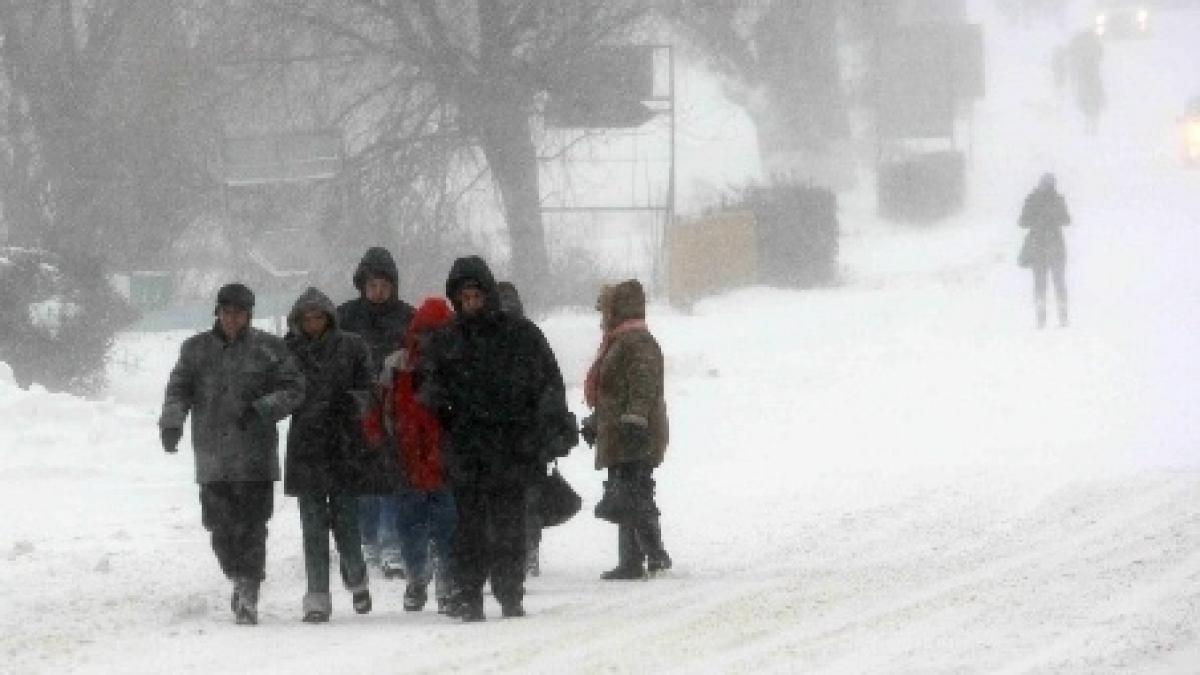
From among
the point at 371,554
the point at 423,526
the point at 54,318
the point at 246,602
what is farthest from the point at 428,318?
the point at 54,318

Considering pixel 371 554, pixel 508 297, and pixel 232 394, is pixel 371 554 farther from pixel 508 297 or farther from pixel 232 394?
pixel 232 394

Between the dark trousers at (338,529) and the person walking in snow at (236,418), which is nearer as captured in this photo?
the person walking in snow at (236,418)

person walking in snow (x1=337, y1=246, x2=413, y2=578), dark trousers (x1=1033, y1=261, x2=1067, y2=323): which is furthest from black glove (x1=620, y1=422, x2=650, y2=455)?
dark trousers (x1=1033, y1=261, x2=1067, y2=323)

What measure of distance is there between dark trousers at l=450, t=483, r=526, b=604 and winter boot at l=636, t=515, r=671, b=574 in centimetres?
168

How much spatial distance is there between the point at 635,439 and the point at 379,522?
1.32m

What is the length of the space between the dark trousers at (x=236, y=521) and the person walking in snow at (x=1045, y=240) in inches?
783

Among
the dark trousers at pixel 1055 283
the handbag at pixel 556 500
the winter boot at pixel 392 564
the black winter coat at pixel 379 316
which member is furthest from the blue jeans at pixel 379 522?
the dark trousers at pixel 1055 283

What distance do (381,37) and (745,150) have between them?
1392 inches

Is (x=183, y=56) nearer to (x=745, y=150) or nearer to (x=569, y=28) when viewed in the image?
(x=569, y=28)

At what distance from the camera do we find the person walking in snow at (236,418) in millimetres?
12336

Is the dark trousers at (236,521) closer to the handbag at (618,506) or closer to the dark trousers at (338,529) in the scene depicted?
the dark trousers at (338,529)

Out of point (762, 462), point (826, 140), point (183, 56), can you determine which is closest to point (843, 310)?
point (183, 56)

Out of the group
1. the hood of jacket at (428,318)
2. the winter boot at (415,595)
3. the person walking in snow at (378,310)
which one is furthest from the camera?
the person walking in snow at (378,310)

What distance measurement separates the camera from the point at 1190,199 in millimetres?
54844
